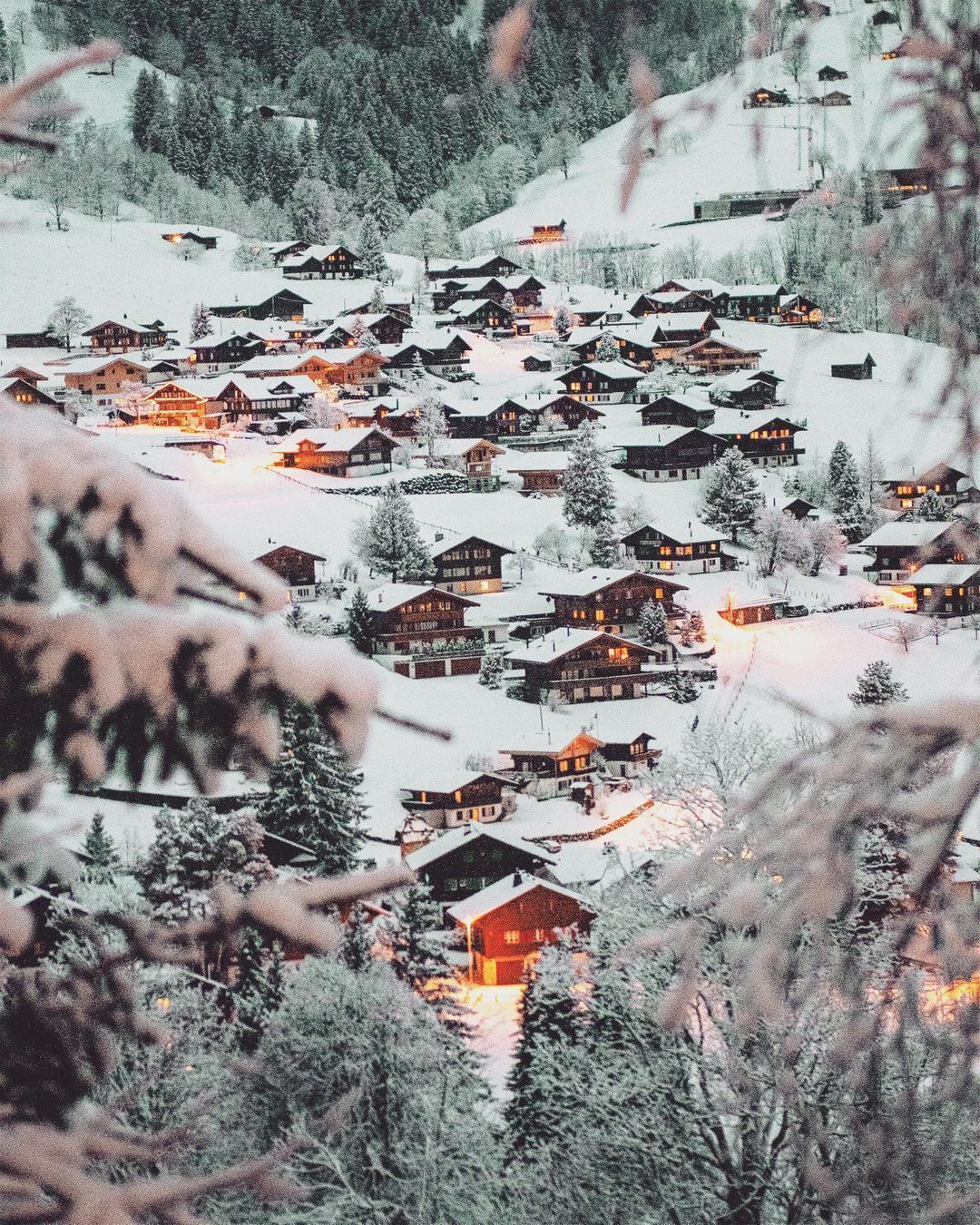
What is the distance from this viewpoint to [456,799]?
25.2 meters

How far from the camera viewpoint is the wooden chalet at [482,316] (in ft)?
221

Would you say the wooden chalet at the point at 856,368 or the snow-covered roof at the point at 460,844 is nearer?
the snow-covered roof at the point at 460,844

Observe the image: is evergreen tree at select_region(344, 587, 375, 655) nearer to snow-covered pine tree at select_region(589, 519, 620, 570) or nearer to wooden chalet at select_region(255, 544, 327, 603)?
wooden chalet at select_region(255, 544, 327, 603)

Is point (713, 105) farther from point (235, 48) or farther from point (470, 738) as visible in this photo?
point (235, 48)

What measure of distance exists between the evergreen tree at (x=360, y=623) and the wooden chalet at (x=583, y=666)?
3.03 metres

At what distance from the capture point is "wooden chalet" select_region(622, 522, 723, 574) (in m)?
39.9

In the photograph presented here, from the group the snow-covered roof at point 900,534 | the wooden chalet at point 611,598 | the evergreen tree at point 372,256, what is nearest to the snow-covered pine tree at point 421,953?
the wooden chalet at point 611,598

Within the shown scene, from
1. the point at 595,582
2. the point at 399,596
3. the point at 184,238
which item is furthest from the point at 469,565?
the point at 184,238

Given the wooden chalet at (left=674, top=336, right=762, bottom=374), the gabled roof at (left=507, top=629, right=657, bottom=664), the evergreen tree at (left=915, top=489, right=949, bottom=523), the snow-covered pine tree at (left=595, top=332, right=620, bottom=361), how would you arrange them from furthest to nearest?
1. the wooden chalet at (left=674, top=336, right=762, bottom=374)
2. the snow-covered pine tree at (left=595, top=332, right=620, bottom=361)
3. the evergreen tree at (left=915, top=489, right=949, bottom=523)
4. the gabled roof at (left=507, top=629, right=657, bottom=664)

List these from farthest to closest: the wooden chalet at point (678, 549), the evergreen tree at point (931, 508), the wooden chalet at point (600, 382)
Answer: the wooden chalet at point (600, 382), the evergreen tree at point (931, 508), the wooden chalet at point (678, 549)

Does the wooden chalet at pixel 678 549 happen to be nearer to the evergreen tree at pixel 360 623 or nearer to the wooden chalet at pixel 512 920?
the evergreen tree at pixel 360 623

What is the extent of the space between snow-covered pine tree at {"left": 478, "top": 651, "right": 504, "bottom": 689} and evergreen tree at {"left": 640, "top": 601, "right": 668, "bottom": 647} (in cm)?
373

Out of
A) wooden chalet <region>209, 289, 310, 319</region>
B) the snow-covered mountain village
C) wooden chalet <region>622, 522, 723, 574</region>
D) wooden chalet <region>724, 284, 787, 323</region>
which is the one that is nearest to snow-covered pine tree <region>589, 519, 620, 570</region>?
the snow-covered mountain village

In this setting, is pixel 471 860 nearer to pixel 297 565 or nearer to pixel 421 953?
pixel 421 953
